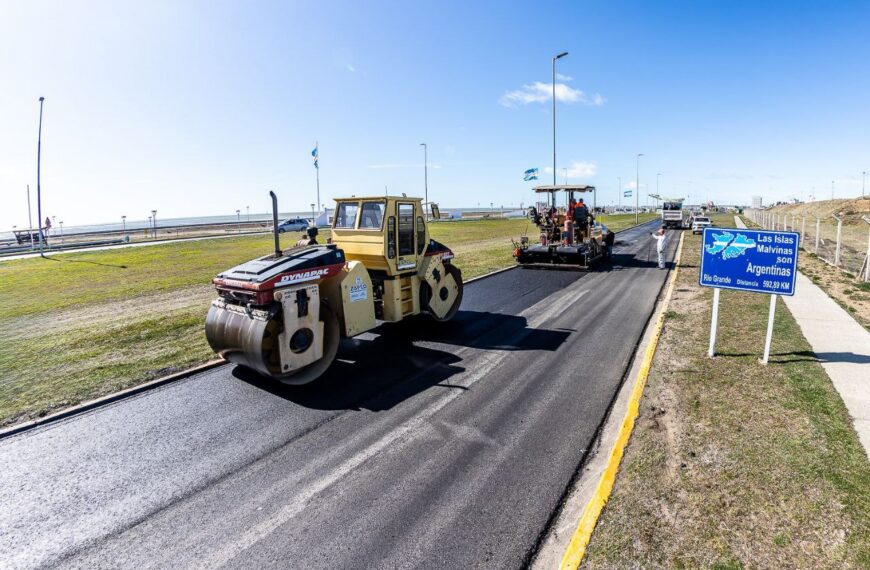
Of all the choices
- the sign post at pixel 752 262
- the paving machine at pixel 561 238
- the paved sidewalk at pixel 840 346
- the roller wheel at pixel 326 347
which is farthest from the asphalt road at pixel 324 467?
the paving machine at pixel 561 238

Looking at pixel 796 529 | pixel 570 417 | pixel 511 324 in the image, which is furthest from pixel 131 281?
pixel 796 529

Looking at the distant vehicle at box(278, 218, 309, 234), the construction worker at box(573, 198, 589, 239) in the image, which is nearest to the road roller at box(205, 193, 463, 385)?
the construction worker at box(573, 198, 589, 239)

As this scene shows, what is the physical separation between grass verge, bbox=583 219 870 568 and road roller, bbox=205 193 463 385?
15.1 feet

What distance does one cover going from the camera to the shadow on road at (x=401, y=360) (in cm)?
659

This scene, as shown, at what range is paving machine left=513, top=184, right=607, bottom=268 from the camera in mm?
18203

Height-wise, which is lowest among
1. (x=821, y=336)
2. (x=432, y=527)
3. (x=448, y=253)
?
(x=432, y=527)

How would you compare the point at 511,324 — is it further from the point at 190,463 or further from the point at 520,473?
the point at 190,463

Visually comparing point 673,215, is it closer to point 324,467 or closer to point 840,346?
point 840,346

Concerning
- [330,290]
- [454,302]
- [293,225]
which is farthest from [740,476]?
[293,225]

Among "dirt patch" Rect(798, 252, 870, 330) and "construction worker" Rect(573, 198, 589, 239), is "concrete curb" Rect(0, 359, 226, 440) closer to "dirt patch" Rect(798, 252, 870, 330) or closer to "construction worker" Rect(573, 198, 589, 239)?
"dirt patch" Rect(798, 252, 870, 330)

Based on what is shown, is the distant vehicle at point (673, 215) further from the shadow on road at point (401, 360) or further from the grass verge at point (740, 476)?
the grass verge at point (740, 476)

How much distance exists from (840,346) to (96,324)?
1507 cm

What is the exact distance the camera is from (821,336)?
833cm

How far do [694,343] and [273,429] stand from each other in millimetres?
7275
